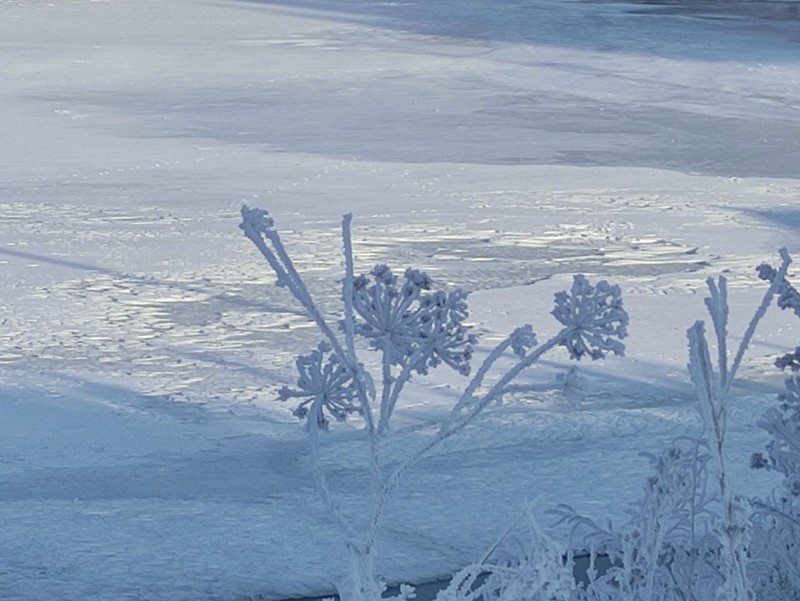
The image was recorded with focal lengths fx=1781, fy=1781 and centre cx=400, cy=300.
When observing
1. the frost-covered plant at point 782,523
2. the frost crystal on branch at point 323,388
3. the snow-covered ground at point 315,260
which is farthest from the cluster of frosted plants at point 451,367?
the snow-covered ground at point 315,260

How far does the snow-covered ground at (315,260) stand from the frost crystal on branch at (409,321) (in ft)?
5.96

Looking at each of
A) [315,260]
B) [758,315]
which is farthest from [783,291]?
[315,260]

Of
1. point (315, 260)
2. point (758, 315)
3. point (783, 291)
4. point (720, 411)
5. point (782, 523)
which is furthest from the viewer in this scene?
point (315, 260)

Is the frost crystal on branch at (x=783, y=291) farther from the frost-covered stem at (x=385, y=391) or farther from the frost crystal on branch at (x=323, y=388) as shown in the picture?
the frost crystal on branch at (x=323, y=388)

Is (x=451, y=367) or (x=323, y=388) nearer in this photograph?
(x=323, y=388)

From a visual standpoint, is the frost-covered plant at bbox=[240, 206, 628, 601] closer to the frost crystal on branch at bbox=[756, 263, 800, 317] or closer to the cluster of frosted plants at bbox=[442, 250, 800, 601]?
the cluster of frosted plants at bbox=[442, 250, 800, 601]

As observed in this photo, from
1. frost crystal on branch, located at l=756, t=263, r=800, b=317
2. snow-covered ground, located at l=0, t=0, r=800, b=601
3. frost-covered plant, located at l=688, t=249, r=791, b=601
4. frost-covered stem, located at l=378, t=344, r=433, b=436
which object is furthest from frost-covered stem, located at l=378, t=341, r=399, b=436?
snow-covered ground, located at l=0, t=0, r=800, b=601

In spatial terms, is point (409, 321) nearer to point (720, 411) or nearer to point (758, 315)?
point (720, 411)

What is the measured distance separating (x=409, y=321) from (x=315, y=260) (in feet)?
17.4

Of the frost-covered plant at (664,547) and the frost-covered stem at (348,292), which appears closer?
the frost-covered stem at (348,292)

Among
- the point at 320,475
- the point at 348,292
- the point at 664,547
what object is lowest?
the point at 664,547

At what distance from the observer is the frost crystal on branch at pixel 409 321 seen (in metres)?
2.12

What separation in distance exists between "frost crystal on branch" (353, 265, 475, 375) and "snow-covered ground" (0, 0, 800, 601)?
1.82 meters

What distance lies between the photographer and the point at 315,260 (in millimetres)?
7410
